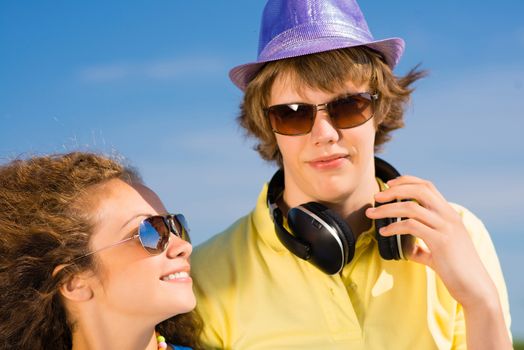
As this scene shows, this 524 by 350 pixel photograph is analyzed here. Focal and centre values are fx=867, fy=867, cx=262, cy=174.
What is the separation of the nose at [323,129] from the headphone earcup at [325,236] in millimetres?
327

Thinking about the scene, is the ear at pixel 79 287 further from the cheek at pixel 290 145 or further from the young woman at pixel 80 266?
the cheek at pixel 290 145

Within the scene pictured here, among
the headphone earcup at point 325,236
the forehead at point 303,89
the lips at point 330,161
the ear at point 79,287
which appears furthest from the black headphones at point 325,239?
the ear at point 79,287

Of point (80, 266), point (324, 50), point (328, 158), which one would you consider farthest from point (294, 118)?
point (80, 266)

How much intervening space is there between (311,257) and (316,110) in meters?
0.73

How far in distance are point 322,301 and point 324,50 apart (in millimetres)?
1266

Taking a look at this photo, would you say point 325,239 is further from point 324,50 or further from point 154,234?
point 324,50

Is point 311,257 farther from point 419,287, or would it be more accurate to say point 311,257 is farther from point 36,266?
point 36,266

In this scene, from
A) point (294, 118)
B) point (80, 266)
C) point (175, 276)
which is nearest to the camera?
point (80, 266)

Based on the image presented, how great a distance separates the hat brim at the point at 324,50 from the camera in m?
4.36

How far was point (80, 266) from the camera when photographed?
4160 millimetres

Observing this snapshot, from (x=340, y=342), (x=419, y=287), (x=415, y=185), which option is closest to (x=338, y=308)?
(x=340, y=342)

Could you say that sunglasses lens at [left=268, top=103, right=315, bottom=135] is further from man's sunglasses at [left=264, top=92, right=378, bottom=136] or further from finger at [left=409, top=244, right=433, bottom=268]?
finger at [left=409, top=244, right=433, bottom=268]

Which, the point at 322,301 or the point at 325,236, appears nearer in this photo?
the point at 325,236

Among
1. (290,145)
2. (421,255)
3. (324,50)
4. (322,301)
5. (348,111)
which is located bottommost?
(322,301)
